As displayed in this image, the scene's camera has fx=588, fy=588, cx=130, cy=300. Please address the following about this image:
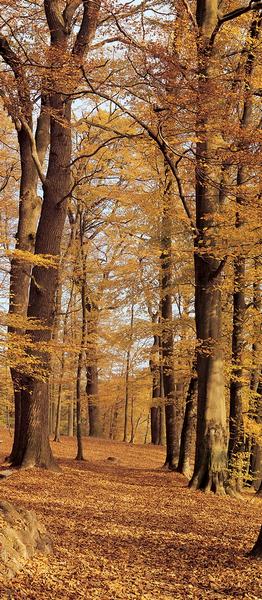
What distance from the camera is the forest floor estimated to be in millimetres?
4902

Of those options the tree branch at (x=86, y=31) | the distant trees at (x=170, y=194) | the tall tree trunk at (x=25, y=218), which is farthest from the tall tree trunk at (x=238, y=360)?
the tall tree trunk at (x=25, y=218)

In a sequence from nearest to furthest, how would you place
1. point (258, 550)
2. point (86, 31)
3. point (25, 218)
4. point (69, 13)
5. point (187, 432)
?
point (258, 550), point (86, 31), point (69, 13), point (25, 218), point (187, 432)

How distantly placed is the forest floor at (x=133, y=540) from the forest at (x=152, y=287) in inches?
1.1

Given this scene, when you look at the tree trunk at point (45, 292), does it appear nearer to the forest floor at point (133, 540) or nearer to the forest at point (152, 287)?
the forest at point (152, 287)

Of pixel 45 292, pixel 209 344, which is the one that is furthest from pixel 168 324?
pixel 45 292

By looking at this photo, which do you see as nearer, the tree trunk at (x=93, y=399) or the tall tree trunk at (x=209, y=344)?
the tall tree trunk at (x=209, y=344)

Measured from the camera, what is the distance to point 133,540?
268 inches

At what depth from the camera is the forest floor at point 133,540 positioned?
4.90m

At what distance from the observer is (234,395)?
13.6m

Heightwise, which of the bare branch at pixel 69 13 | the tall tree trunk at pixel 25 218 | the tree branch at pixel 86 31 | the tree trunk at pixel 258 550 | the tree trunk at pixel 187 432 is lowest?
the tree trunk at pixel 258 550

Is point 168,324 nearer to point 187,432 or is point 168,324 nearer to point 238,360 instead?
point 187,432

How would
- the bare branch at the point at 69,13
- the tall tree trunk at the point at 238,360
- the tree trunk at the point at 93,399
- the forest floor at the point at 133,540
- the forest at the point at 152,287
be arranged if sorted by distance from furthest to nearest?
the tree trunk at the point at 93,399 → the bare branch at the point at 69,13 → the tall tree trunk at the point at 238,360 → the forest at the point at 152,287 → the forest floor at the point at 133,540

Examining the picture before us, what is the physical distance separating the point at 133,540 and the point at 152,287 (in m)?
10.1

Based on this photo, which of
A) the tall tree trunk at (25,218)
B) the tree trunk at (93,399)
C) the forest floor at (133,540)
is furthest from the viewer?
the tree trunk at (93,399)
